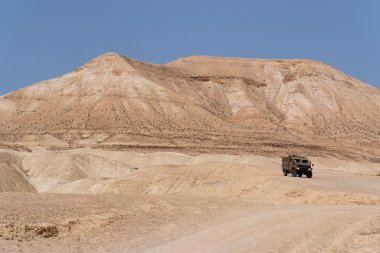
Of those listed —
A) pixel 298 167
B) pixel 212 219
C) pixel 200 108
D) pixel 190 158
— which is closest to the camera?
pixel 212 219

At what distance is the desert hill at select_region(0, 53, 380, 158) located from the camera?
320 ft

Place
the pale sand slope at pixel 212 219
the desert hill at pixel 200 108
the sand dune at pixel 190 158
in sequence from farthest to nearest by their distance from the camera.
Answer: the desert hill at pixel 200 108, the sand dune at pixel 190 158, the pale sand slope at pixel 212 219

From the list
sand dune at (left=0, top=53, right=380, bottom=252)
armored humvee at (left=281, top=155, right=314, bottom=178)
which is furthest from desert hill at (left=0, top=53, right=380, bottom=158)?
armored humvee at (left=281, top=155, right=314, bottom=178)

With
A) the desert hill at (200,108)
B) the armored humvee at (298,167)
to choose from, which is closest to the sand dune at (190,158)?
the desert hill at (200,108)

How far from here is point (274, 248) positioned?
1692 centimetres

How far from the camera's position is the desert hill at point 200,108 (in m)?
97.6

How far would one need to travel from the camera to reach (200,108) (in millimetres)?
113000

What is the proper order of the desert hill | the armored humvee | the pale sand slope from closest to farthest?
the pale sand slope → the armored humvee → the desert hill

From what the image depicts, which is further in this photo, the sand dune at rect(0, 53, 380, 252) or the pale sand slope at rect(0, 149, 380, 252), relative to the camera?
the sand dune at rect(0, 53, 380, 252)

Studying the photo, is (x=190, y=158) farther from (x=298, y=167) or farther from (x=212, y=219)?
(x=212, y=219)

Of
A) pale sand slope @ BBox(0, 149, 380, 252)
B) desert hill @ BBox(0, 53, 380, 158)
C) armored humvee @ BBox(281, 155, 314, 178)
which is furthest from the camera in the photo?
desert hill @ BBox(0, 53, 380, 158)

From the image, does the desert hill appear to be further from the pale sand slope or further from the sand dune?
the pale sand slope

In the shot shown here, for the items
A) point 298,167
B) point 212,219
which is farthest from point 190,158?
point 212,219

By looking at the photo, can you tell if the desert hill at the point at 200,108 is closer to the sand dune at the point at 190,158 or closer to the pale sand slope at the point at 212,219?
the sand dune at the point at 190,158
